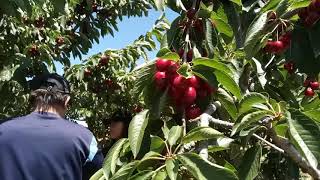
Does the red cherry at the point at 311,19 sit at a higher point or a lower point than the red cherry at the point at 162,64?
higher

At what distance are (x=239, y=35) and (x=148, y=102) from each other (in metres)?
0.52

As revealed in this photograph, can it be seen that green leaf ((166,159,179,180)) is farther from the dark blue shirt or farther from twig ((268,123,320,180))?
the dark blue shirt

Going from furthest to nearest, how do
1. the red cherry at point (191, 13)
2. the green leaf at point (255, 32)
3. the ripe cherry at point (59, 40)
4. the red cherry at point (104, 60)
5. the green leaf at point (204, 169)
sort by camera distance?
the red cherry at point (104, 60) → the ripe cherry at point (59, 40) → the red cherry at point (191, 13) → the green leaf at point (255, 32) → the green leaf at point (204, 169)

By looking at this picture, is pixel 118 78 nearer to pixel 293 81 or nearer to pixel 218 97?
pixel 293 81

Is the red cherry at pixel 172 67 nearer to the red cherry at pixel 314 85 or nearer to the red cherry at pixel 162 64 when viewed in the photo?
the red cherry at pixel 162 64

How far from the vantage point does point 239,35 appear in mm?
1909

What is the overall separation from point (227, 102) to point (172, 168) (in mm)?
432

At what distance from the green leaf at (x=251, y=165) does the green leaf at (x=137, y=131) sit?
11.4 inches

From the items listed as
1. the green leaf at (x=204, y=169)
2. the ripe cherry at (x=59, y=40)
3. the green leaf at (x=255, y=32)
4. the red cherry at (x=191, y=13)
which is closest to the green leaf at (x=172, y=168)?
the green leaf at (x=204, y=169)

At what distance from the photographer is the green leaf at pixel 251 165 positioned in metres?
1.45

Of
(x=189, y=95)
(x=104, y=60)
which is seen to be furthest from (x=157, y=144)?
(x=104, y=60)

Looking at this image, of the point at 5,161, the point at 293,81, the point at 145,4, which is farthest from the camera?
the point at 145,4

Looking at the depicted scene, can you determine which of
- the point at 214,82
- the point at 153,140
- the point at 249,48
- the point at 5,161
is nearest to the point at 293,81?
the point at 249,48

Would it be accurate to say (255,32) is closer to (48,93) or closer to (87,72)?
(48,93)
